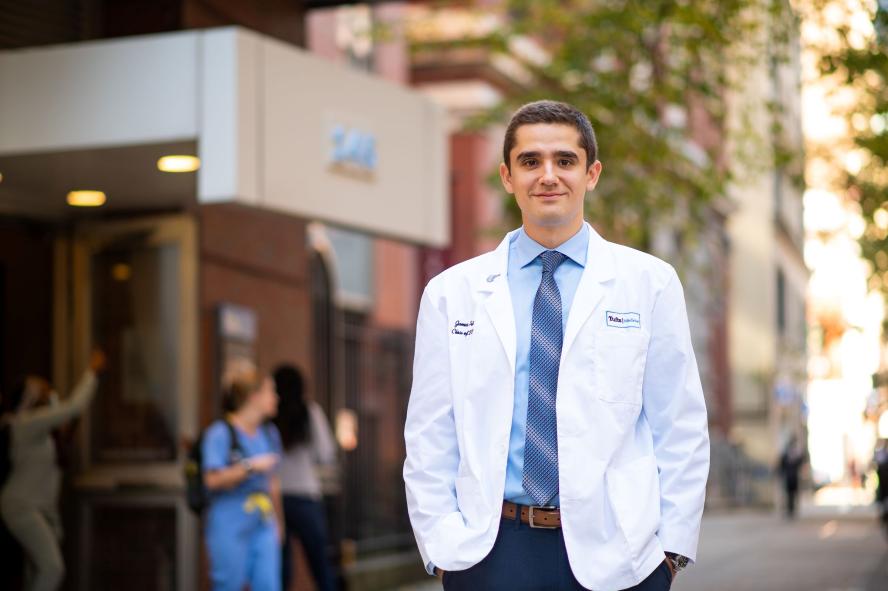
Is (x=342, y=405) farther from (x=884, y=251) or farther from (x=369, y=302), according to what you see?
(x=884, y=251)

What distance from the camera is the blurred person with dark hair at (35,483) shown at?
10.2 m

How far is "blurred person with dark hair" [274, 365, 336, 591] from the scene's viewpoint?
1148cm

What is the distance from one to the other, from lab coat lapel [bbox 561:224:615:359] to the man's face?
0.11 metres

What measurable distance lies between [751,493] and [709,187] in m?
28.8

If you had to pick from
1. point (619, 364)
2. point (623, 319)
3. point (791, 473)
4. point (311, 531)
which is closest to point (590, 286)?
point (623, 319)

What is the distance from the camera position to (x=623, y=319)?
4199 mm

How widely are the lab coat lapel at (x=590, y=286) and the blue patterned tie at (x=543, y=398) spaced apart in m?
0.05

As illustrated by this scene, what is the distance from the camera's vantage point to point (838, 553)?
22.4m

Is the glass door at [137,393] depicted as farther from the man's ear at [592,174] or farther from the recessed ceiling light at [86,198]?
the man's ear at [592,174]

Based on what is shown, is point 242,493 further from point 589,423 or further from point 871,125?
point 871,125

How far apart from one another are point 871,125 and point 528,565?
1454 cm

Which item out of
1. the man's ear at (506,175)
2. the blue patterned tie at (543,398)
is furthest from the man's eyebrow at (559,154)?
the blue patterned tie at (543,398)

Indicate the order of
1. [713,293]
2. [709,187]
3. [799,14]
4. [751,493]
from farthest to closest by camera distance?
[751,493] < [713,293] < [709,187] < [799,14]

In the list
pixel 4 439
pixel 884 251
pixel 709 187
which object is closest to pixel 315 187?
pixel 4 439
